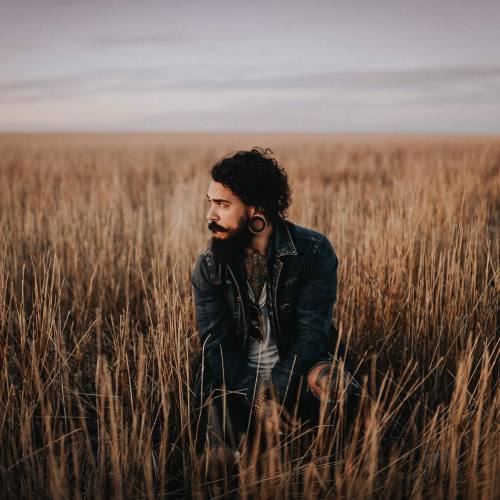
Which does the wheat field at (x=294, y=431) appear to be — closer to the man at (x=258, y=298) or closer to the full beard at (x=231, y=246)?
the man at (x=258, y=298)

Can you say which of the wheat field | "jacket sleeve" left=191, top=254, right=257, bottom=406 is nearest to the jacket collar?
"jacket sleeve" left=191, top=254, right=257, bottom=406

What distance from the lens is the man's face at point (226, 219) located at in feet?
4.41

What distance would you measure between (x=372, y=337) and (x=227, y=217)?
0.91 meters

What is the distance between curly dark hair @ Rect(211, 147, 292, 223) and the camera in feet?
4.39

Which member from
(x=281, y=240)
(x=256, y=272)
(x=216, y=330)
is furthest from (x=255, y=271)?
(x=216, y=330)

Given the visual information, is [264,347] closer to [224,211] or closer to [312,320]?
[312,320]

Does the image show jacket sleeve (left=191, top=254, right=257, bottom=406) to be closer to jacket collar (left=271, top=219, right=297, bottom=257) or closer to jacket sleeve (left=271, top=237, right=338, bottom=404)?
jacket sleeve (left=271, top=237, right=338, bottom=404)

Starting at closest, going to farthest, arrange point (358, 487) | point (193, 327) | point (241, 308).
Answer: point (358, 487)
point (241, 308)
point (193, 327)

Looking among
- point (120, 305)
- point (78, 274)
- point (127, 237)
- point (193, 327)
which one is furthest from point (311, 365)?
point (127, 237)

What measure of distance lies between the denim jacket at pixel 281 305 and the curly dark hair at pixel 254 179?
90mm

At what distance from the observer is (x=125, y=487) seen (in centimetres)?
109

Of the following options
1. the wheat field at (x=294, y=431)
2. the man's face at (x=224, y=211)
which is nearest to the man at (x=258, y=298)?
the man's face at (x=224, y=211)

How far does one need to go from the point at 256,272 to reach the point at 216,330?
0.80ft

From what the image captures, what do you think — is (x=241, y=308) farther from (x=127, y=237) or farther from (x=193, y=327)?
(x=127, y=237)
